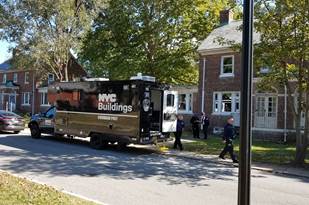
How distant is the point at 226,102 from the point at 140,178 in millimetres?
21119

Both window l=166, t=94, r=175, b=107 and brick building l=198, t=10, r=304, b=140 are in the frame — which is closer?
window l=166, t=94, r=175, b=107

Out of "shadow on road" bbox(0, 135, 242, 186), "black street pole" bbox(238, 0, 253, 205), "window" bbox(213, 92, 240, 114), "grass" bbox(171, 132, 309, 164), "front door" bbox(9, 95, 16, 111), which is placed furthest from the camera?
"front door" bbox(9, 95, 16, 111)

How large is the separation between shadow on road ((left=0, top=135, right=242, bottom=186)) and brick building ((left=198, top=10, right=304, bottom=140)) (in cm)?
1158

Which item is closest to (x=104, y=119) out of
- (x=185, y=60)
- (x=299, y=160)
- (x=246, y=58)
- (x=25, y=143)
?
(x=25, y=143)

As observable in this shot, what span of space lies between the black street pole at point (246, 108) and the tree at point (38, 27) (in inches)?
1181

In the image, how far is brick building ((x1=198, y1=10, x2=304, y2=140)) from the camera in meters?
29.4

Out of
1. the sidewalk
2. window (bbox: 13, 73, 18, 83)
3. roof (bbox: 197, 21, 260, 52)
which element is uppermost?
roof (bbox: 197, 21, 260, 52)

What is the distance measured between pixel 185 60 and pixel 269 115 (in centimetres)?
1101

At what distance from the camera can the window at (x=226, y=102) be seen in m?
32.4

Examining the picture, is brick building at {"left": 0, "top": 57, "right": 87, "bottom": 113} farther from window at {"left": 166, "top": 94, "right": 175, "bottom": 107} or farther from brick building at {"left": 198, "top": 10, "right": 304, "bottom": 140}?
window at {"left": 166, "top": 94, "right": 175, "bottom": 107}

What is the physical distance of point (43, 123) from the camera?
81.1 ft

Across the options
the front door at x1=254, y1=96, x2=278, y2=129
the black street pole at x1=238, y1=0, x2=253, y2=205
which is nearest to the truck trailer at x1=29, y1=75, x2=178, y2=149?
the front door at x1=254, y1=96, x2=278, y2=129

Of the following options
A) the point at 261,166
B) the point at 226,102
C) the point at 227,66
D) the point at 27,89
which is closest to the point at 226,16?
the point at 227,66

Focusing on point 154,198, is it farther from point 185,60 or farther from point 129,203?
point 185,60
